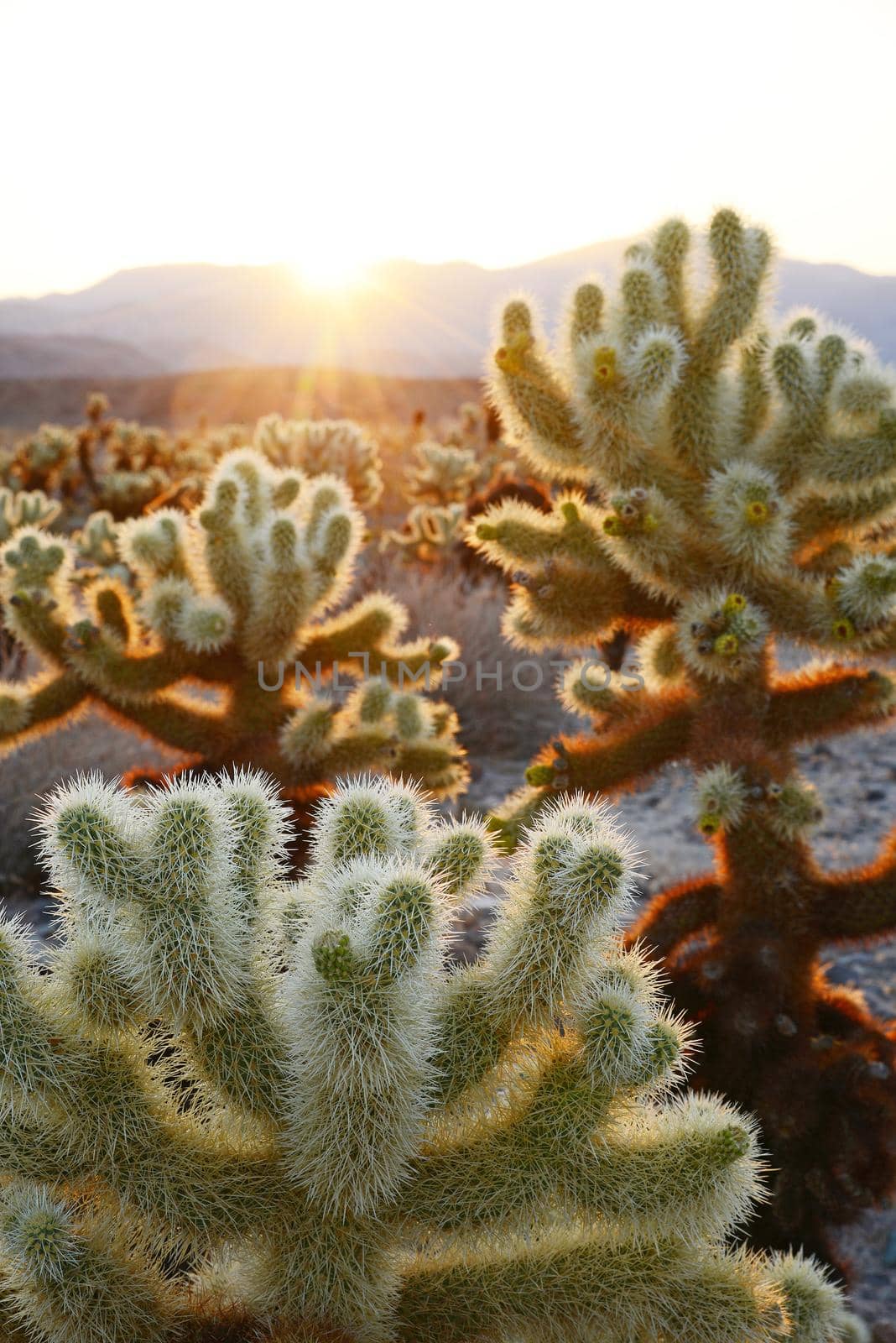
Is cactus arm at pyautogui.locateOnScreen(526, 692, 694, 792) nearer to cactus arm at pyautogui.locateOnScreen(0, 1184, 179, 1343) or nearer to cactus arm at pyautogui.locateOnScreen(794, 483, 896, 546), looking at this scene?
cactus arm at pyautogui.locateOnScreen(794, 483, 896, 546)

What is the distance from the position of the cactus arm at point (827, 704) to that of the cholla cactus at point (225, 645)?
116 cm

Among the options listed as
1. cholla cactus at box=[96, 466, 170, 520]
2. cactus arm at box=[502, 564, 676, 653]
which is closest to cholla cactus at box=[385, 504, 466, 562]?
cholla cactus at box=[96, 466, 170, 520]

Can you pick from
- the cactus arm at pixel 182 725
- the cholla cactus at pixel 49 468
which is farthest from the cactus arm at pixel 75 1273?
the cholla cactus at pixel 49 468

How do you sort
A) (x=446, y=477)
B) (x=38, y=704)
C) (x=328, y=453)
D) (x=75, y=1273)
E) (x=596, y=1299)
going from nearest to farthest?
(x=75, y=1273) < (x=596, y=1299) < (x=38, y=704) < (x=328, y=453) < (x=446, y=477)

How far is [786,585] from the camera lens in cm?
306

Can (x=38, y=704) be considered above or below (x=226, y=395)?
above

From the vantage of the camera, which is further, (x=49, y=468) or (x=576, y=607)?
(x=49, y=468)

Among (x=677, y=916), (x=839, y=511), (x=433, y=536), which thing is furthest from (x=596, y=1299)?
(x=433, y=536)

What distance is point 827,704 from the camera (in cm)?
311

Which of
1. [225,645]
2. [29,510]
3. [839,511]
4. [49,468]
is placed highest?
[839,511]

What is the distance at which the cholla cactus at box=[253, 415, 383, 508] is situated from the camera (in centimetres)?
924

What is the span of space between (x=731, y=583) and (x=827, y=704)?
17.9 inches

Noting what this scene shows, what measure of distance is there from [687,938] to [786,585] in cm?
107

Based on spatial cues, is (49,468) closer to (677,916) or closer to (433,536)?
(433,536)
